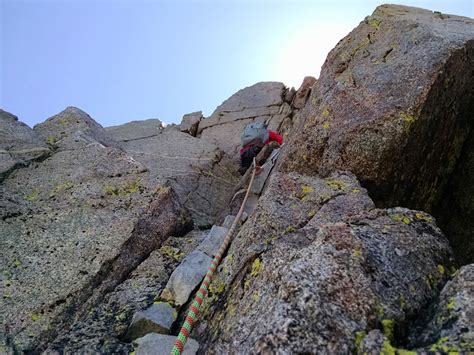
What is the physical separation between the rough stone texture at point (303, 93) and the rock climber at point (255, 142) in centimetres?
597

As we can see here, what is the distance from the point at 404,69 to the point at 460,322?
6.92 metres

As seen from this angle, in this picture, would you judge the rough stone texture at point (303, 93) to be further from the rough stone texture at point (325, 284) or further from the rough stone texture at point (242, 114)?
the rough stone texture at point (325, 284)

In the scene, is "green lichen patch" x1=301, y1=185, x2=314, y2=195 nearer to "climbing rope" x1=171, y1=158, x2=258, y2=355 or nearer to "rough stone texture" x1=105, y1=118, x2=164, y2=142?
"climbing rope" x1=171, y1=158, x2=258, y2=355

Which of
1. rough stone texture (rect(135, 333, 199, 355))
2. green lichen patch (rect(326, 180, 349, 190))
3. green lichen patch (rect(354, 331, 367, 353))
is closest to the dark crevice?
rough stone texture (rect(135, 333, 199, 355))

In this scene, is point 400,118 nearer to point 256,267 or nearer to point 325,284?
point 256,267

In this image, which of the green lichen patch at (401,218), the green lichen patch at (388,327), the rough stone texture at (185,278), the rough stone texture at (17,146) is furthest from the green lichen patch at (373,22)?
the green lichen patch at (388,327)

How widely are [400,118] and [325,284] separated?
5.06 metres

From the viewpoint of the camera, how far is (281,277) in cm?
559

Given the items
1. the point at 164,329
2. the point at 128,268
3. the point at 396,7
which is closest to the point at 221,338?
the point at 164,329

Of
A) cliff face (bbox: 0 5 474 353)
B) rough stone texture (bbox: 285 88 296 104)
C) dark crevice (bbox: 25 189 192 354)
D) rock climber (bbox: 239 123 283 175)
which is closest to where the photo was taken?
cliff face (bbox: 0 5 474 353)

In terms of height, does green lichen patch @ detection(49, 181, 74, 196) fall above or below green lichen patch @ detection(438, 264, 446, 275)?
above

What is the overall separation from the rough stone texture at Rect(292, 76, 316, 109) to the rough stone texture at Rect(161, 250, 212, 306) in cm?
1721

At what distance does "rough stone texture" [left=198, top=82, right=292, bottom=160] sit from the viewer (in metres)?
24.1

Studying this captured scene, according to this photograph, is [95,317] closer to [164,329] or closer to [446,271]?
[164,329]
